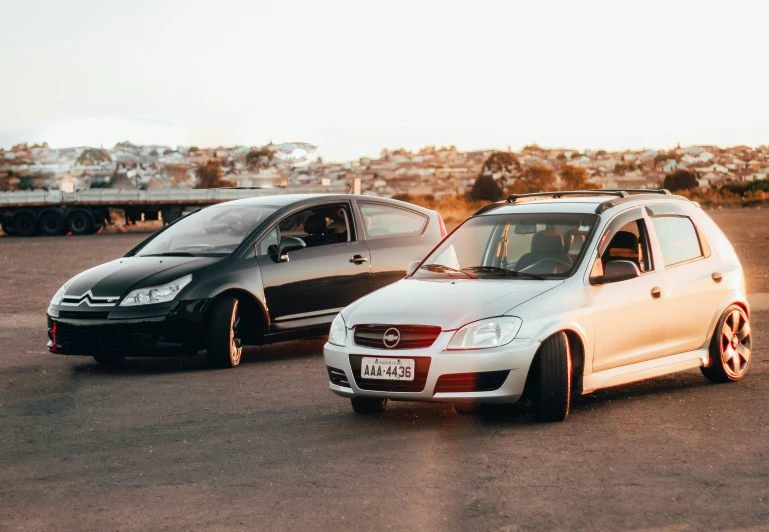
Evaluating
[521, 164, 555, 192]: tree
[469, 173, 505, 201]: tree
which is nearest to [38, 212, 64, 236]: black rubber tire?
[469, 173, 505, 201]: tree

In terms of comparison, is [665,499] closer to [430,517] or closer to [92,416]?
[430,517]

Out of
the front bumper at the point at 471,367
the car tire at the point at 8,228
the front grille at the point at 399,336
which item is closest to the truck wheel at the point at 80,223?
the car tire at the point at 8,228

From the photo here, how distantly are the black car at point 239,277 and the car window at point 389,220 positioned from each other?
0.5 inches

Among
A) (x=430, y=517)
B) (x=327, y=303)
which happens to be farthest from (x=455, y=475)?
(x=327, y=303)

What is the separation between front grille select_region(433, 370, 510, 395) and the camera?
25.4 feet

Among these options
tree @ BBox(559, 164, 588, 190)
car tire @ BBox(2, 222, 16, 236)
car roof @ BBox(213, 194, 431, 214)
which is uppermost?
car roof @ BBox(213, 194, 431, 214)

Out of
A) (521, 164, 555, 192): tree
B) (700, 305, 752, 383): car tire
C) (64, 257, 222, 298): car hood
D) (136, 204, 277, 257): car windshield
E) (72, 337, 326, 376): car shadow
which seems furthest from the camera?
(521, 164, 555, 192): tree

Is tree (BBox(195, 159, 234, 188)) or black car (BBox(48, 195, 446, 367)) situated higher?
black car (BBox(48, 195, 446, 367))

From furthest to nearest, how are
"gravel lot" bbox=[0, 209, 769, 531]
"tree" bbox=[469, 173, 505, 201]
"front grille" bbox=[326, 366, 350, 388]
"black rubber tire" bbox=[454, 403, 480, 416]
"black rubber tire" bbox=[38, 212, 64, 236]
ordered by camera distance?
"tree" bbox=[469, 173, 505, 201]
"black rubber tire" bbox=[38, 212, 64, 236]
"black rubber tire" bbox=[454, 403, 480, 416]
"front grille" bbox=[326, 366, 350, 388]
"gravel lot" bbox=[0, 209, 769, 531]

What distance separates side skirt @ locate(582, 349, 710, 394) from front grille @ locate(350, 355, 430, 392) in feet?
4.01

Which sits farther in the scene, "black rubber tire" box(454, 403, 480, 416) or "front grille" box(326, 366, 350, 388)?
"black rubber tire" box(454, 403, 480, 416)

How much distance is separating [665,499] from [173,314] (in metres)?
5.95

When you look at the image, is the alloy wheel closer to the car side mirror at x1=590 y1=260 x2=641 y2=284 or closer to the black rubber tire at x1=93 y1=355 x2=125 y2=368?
the car side mirror at x1=590 y1=260 x2=641 y2=284

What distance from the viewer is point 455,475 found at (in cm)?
652
